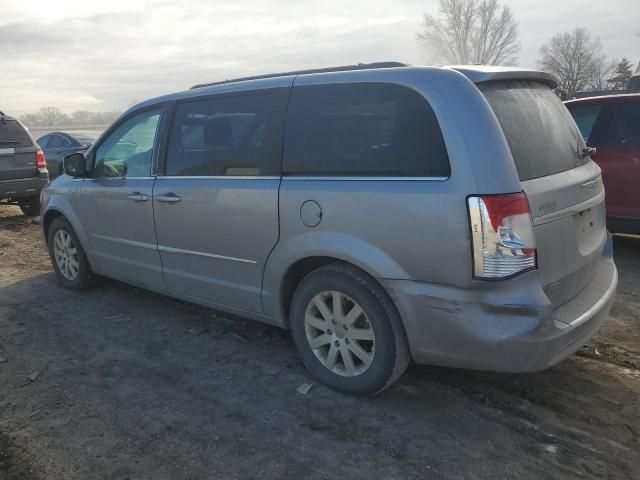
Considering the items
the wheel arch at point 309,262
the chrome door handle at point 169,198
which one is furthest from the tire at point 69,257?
the wheel arch at point 309,262

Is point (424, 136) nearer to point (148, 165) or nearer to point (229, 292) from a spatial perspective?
point (229, 292)

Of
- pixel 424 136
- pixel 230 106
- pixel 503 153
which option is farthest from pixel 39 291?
pixel 503 153

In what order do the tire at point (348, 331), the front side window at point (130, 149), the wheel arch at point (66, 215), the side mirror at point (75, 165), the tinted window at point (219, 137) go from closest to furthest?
the tire at point (348, 331), the tinted window at point (219, 137), the front side window at point (130, 149), the side mirror at point (75, 165), the wheel arch at point (66, 215)

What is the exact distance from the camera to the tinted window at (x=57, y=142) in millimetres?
14094

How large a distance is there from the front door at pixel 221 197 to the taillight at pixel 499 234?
1.22 meters

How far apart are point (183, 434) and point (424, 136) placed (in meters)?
1.94

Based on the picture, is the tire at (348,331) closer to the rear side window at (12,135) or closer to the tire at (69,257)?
the tire at (69,257)

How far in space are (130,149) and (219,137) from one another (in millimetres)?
1150

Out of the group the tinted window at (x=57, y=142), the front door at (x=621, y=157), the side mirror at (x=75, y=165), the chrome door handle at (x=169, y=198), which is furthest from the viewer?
the tinted window at (x=57, y=142)

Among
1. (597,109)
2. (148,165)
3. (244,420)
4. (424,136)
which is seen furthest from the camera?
(597,109)

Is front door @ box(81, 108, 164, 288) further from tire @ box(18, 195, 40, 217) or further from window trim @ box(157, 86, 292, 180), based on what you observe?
tire @ box(18, 195, 40, 217)

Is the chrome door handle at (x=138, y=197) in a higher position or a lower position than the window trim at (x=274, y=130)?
lower

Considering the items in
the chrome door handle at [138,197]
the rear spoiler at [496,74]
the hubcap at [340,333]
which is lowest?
the hubcap at [340,333]

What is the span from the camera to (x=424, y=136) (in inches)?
109
